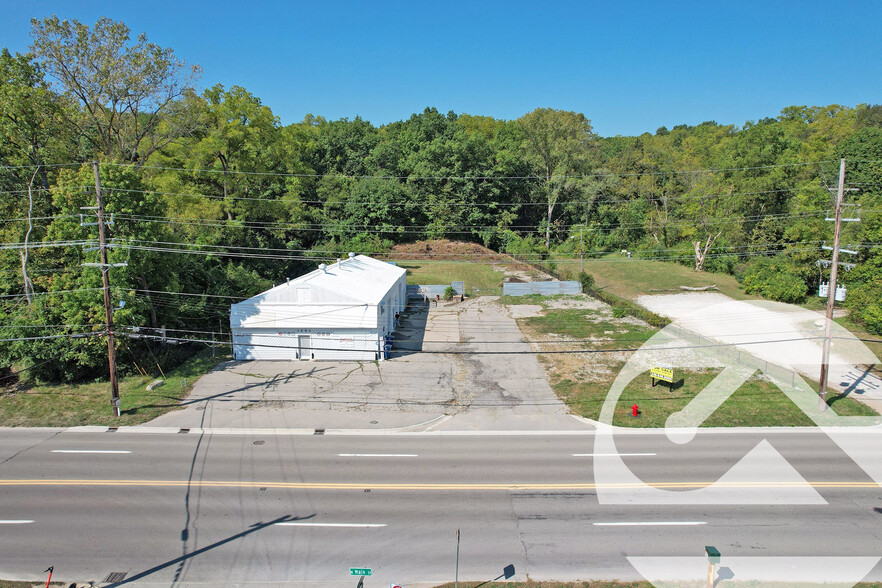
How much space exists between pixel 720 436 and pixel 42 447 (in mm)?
27060

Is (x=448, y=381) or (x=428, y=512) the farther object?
(x=448, y=381)

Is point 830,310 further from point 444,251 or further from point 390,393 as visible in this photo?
point 444,251

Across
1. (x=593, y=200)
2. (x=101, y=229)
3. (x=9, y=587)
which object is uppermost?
(x=593, y=200)

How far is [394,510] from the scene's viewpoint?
15.3 meters

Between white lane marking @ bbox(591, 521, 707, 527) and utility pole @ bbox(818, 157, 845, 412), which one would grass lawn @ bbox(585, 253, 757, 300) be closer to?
utility pole @ bbox(818, 157, 845, 412)

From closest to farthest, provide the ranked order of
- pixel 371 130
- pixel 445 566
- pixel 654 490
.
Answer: pixel 445 566, pixel 654 490, pixel 371 130

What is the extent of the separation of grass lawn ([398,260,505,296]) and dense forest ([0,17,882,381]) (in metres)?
7.37

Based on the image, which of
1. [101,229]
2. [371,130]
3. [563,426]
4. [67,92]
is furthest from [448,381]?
[371,130]

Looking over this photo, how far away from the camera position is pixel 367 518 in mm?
14844

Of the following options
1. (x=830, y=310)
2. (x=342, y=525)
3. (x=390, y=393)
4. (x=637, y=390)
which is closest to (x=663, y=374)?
(x=637, y=390)

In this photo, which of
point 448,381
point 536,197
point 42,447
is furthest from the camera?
point 536,197

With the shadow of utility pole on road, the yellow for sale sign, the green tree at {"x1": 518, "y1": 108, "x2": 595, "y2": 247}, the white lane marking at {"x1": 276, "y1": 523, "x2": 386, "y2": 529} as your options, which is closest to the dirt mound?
the green tree at {"x1": 518, "y1": 108, "x2": 595, "y2": 247}

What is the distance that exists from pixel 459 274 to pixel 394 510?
40843mm

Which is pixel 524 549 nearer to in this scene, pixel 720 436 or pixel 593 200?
pixel 720 436
